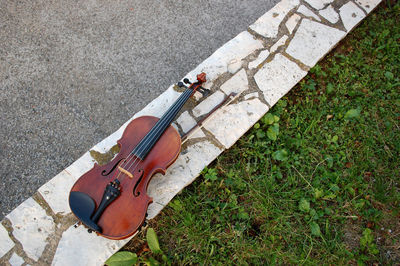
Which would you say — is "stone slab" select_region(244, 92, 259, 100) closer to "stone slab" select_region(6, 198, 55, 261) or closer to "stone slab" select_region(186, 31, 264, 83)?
"stone slab" select_region(186, 31, 264, 83)

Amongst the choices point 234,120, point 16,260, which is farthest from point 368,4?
point 16,260

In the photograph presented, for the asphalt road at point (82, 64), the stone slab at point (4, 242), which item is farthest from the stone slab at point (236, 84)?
the stone slab at point (4, 242)

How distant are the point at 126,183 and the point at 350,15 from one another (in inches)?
124

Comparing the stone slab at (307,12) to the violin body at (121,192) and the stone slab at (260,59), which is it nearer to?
the stone slab at (260,59)

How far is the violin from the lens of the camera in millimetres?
1970

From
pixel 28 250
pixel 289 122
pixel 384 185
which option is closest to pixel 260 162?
pixel 289 122

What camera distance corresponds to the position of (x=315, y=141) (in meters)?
2.81

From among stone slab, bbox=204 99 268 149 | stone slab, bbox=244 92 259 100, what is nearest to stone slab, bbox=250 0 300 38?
stone slab, bbox=244 92 259 100

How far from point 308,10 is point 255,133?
65.4 inches

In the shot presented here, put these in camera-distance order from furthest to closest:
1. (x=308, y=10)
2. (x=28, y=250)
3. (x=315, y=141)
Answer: (x=308, y=10), (x=315, y=141), (x=28, y=250)

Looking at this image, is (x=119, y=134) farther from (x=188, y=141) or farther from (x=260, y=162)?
(x=260, y=162)

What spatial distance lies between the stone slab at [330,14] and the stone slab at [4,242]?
3.75 meters

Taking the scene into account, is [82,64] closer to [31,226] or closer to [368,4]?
[31,226]

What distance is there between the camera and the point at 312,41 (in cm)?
318
